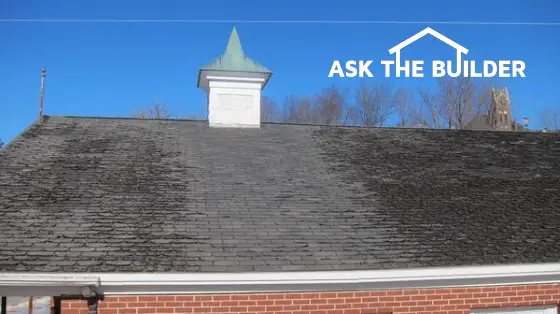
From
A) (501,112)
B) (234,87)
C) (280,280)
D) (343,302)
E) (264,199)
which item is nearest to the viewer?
(280,280)

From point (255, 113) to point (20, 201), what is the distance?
599cm

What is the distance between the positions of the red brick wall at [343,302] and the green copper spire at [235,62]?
7.02 m

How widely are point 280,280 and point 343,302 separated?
39.8 inches

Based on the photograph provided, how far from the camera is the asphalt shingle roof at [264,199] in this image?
6.83 metres

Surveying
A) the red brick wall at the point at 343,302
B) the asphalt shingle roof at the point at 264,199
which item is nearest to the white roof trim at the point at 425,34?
the asphalt shingle roof at the point at 264,199

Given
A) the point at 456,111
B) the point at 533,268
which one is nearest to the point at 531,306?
the point at 533,268

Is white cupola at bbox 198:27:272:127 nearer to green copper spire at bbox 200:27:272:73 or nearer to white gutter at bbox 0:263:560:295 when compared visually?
green copper spire at bbox 200:27:272:73

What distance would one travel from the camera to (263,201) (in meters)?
8.46

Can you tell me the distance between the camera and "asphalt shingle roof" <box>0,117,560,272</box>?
22.4 feet

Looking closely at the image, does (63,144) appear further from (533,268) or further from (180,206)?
(533,268)

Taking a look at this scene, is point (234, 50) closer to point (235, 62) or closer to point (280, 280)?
point (235, 62)

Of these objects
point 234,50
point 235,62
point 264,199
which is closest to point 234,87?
point 235,62

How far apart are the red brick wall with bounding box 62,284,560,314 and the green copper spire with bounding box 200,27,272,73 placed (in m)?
7.02

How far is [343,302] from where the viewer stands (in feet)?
22.7
